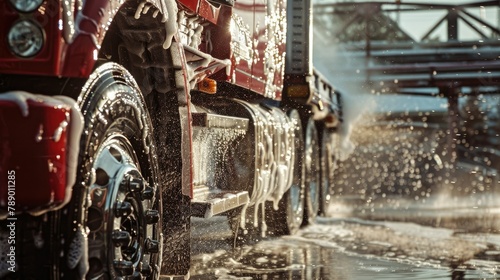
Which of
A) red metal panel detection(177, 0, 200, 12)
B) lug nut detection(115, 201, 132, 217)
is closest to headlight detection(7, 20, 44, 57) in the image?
lug nut detection(115, 201, 132, 217)

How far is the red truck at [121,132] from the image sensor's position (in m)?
3.27

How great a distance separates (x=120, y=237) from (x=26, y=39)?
0.88 metres

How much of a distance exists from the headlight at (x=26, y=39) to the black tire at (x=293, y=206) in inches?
243

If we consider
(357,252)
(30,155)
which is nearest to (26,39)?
(30,155)

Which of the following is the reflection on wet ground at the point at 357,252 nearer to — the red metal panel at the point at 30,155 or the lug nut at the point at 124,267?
the lug nut at the point at 124,267

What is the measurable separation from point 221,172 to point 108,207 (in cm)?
336

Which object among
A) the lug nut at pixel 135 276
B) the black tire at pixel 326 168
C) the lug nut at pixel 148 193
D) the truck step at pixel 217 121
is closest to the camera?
the lug nut at pixel 135 276

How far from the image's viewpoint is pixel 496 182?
2102 cm

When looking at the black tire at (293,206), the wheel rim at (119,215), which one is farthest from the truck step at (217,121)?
the black tire at (293,206)

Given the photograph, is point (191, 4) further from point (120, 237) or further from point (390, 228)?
point (390, 228)

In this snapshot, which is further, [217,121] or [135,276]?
[217,121]

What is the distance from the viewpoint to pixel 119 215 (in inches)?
153

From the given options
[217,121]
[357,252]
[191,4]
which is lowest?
[357,252]

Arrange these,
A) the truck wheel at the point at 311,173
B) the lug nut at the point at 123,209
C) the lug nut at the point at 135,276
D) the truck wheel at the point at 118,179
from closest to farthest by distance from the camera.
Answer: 1. the truck wheel at the point at 118,179
2. the lug nut at the point at 123,209
3. the lug nut at the point at 135,276
4. the truck wheel at the point at 311,173
